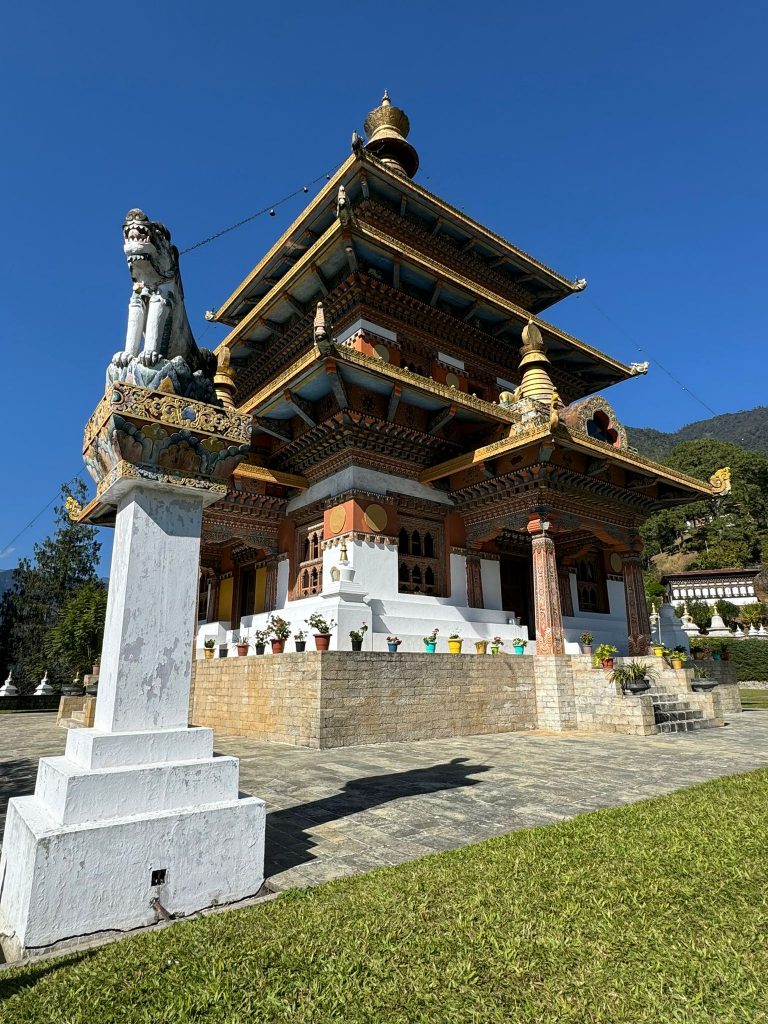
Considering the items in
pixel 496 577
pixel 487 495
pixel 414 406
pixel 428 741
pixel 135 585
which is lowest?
pixel 428 741

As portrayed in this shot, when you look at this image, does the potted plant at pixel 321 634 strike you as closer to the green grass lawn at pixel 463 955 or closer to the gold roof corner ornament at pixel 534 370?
the green grass lawn at pixel 463 955

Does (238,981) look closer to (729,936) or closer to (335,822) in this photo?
(729,936)

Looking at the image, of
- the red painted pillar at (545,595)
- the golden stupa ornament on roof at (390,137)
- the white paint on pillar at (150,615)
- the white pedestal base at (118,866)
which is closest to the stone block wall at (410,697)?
the red painted pillar at (545,595)

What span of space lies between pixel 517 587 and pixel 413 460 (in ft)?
17.5

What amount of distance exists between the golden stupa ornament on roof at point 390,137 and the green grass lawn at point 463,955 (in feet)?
71.7

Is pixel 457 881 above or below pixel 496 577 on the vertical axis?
below

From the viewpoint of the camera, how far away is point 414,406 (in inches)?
589

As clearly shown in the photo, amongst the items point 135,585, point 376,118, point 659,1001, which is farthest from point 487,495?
point 376,118

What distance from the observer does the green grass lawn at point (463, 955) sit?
2.20 metres

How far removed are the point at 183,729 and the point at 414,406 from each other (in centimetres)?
1212

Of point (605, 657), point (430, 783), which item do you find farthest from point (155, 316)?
point (605, 657)

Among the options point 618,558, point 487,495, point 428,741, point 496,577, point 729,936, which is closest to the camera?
point 729,936

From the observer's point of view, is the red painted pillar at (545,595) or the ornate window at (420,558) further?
the ornate window at (420,558)

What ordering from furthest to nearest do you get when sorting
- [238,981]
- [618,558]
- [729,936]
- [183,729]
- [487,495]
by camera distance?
1. [618,558]
2. [487,495]
3. [183,729]
4. [729,936]
5. [238,981]
